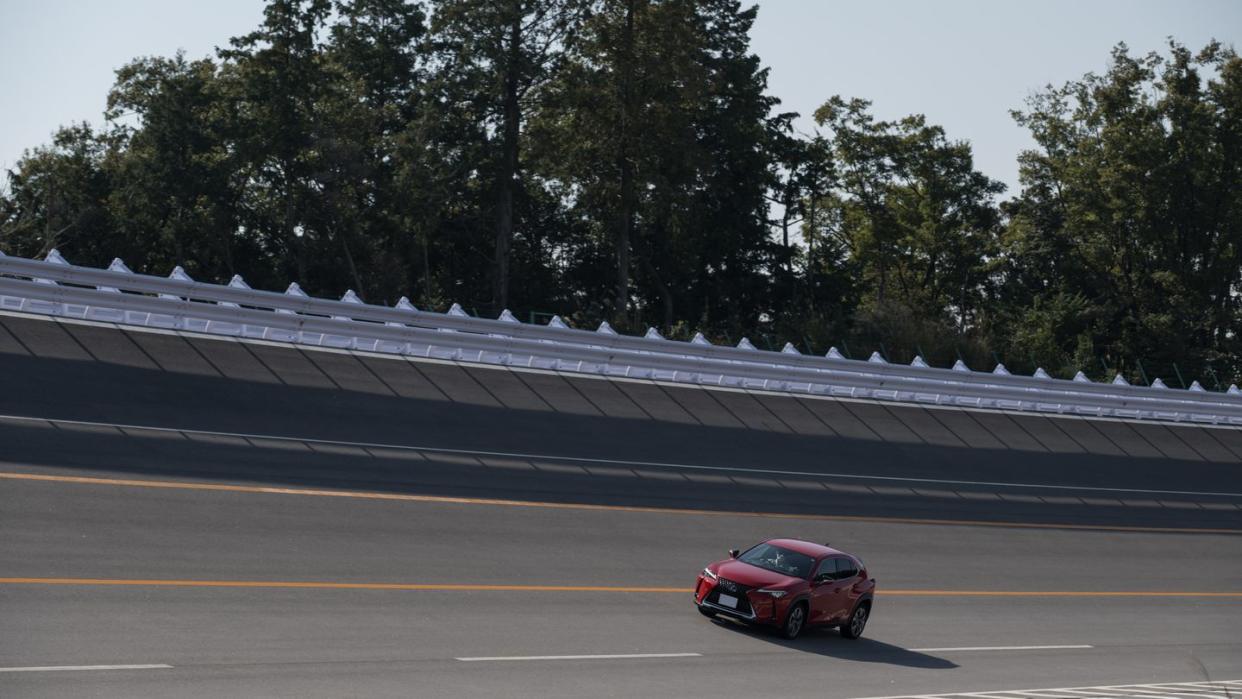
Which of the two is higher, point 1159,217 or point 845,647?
point 1159,217

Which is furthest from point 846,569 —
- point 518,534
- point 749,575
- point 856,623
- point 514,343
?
point 514,343

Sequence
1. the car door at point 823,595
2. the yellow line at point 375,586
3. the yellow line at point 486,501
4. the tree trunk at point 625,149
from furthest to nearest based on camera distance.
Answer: the tree trunk at point 625,149 < the yellow line at point 486,501 < the car door at point 823,595 < the yellow line at point 375,586

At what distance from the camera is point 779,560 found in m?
16.6

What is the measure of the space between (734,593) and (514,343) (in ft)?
40.6

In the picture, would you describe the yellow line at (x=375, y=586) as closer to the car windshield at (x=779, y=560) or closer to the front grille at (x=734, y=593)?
the car windshield at (x=779, y=560)

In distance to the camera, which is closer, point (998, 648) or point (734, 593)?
point (734, 593)

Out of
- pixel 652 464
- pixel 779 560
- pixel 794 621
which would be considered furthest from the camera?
pixel 652 464

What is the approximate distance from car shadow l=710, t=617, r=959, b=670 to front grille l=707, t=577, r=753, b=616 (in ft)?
1.05

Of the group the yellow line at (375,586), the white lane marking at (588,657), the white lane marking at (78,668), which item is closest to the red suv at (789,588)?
the yellow line at (375,586)

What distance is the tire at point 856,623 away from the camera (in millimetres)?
16594

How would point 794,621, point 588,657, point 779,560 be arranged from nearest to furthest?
point 588,657, point 794,621, point 779,560

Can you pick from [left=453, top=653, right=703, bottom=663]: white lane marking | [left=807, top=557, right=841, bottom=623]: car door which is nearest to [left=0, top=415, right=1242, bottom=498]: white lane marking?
[left=807, top=557, right=841, bottom=623]: car door

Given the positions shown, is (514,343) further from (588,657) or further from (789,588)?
(588,657)

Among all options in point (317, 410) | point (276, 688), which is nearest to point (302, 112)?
point (317, 410)
